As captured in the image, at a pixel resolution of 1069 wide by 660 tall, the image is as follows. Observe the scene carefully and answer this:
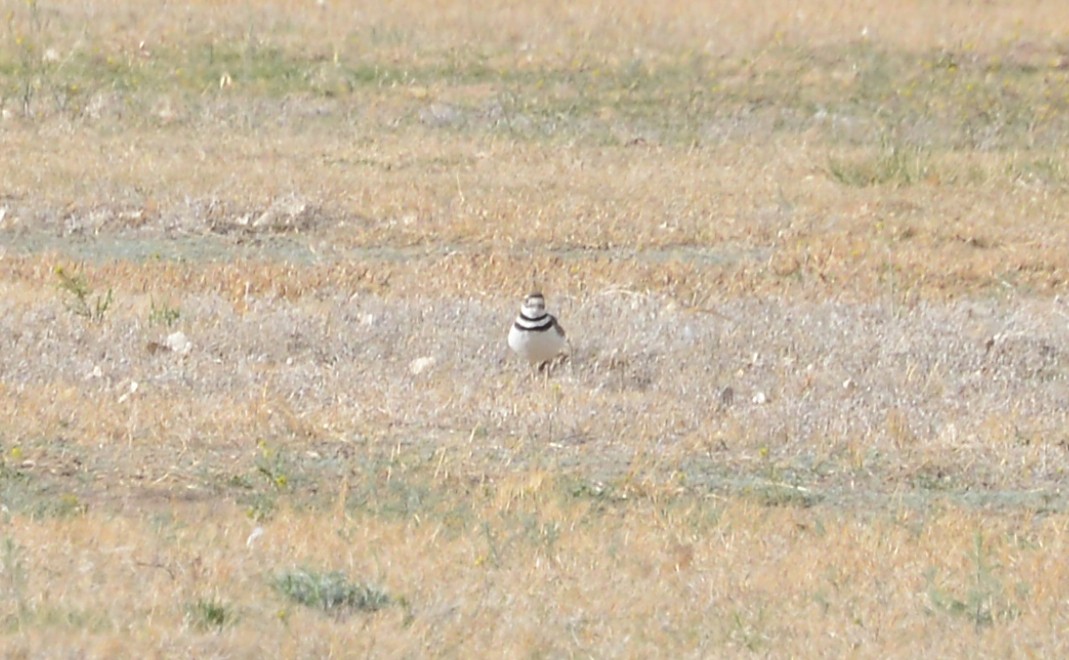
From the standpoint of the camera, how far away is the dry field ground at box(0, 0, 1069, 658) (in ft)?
18.0

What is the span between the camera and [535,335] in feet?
27.8

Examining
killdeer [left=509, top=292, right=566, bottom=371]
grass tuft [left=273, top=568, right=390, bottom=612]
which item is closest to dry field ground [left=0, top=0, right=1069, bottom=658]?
grass tuft [left=273, top=568, right=390, bottom=612]

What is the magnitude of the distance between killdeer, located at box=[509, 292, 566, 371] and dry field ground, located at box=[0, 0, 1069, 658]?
0.14 meters

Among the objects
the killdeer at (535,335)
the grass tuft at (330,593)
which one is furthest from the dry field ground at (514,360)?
the killdeer at (535,335)

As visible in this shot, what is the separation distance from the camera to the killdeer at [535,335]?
8484 mm

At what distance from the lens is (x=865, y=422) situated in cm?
789

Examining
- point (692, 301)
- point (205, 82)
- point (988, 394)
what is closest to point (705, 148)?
point (205, 82)

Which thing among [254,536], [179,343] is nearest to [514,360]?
[179,343]

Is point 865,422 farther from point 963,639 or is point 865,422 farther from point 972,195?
point 972,195

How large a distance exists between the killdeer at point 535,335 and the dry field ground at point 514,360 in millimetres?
137

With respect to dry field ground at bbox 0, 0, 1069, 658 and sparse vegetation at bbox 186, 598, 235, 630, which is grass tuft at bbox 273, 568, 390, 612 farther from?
sparse vegetation at bbox 186, 598, 235, 630

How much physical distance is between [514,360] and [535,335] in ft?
1.45

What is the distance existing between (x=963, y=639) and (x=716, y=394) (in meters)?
3.23

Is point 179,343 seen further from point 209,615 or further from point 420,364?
point 209,615
